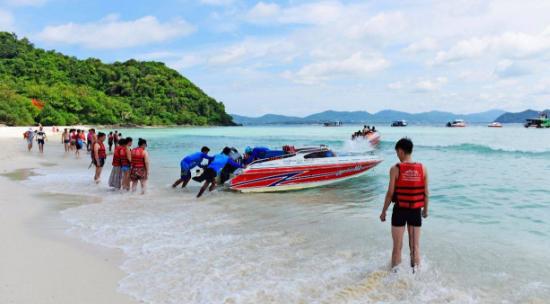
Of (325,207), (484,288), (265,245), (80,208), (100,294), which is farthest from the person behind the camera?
(325,207)

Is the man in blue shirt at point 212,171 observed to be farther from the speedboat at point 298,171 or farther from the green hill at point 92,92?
the green hill at point 92,92

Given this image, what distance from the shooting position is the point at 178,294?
16.1ft

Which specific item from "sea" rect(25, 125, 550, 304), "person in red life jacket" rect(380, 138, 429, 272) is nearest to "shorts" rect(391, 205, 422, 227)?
"person in red life jacket" rect(380, 138, 429, 272)

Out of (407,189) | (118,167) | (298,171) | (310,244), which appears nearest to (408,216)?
(407,189)

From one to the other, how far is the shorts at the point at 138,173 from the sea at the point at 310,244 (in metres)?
0.53

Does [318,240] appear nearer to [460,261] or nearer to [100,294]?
[460,261]

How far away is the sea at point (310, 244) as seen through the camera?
5090mm

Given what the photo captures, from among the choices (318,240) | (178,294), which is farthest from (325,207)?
(178,294)

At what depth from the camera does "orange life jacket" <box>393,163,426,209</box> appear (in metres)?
5.07

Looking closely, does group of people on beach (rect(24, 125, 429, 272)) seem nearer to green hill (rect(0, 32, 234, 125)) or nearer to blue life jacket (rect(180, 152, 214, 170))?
blue life jacket (rect(180, 152, 214, 170))

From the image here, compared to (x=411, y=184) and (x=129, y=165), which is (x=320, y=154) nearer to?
(x=129, y=165)

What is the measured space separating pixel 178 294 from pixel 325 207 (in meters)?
6.30

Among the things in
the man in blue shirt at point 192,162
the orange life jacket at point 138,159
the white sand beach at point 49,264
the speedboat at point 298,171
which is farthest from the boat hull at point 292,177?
the white sand beach at point 49,264

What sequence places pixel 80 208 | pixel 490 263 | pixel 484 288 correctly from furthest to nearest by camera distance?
1. pixel 80 208
2. pixel 490 263
3. pixel 484 288
